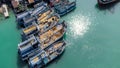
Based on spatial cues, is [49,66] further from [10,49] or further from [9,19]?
[9,19]

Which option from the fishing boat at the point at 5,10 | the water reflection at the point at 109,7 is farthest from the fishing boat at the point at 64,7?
the fishing boat at the point at 5,10

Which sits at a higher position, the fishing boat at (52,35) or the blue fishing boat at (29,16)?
the blue fishing boat at (29,16)

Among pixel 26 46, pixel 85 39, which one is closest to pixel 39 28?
pixel 26 46

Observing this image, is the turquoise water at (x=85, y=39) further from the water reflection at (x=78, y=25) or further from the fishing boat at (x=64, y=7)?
the fishing boat at (x=64, y=7)

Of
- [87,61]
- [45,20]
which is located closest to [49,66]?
[87,61]

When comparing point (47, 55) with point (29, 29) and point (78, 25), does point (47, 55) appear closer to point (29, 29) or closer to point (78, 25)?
point (29, 29)

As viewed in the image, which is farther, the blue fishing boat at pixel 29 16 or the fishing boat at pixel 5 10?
the fishing boat at pixel 5 10

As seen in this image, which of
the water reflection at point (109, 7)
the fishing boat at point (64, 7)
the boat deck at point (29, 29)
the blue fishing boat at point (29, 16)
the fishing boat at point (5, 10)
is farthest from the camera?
the water reflection at point (109, 7)
